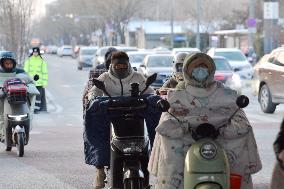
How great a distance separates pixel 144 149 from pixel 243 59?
29.3 metres

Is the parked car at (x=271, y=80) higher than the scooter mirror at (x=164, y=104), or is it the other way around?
the scooter mirror at (x=164, y=104)

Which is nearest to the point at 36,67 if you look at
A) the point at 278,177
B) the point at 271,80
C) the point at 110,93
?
the point at 271,80

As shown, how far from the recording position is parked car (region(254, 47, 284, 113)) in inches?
837

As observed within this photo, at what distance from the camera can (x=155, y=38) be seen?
10444 cm

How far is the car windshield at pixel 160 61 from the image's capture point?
30664 mm

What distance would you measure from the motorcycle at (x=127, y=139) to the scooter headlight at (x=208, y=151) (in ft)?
5.53

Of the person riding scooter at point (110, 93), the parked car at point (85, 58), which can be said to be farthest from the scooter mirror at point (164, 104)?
the parked car at point (85, 58)

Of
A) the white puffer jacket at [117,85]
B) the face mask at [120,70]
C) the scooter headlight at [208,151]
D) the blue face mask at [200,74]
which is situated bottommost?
the scooter headlight at [208,151]

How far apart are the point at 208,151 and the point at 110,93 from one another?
9.75 feet

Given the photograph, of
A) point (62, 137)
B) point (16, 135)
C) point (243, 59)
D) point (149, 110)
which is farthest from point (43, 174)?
point (243, 59)

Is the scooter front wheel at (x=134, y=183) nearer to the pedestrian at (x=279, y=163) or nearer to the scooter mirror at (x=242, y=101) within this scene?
the scooter mirror at (x=242, y=101)

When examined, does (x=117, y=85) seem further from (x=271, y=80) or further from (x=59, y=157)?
(x=271, y=80)

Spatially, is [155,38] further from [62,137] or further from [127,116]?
[127,116]

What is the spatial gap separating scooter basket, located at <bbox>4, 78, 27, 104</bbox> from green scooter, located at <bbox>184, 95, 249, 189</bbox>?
7282 millimetres
